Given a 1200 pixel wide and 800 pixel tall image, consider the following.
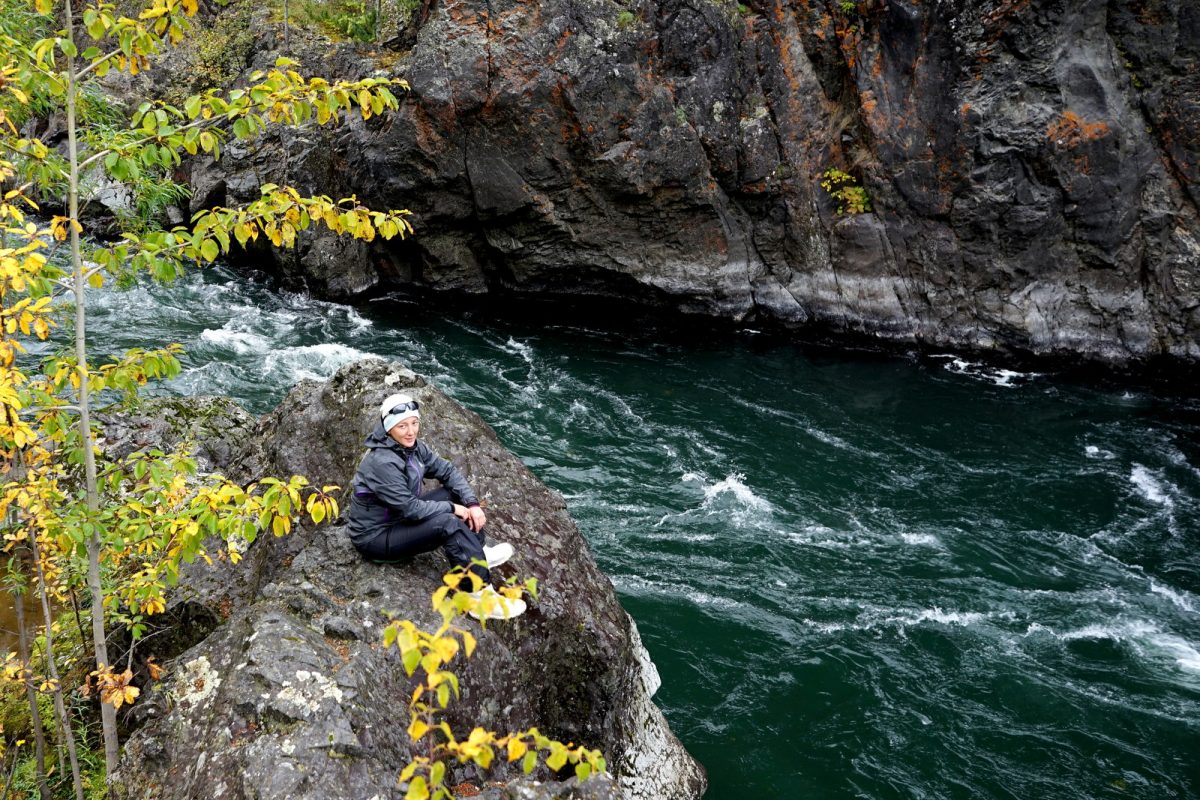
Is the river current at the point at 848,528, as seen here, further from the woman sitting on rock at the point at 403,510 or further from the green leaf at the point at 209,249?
the green leaf at the point at 209,249

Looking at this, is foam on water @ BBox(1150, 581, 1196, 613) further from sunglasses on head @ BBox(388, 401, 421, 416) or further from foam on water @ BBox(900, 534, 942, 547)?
sunglasses on head @ BBox(388, 401, 421, 416)

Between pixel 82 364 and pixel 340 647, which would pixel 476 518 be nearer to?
pixel 340 647

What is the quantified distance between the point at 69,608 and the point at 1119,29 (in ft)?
73.4

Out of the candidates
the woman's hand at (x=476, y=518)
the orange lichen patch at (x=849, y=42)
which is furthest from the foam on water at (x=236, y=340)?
the orange lichen patch at (x=849, y=42)

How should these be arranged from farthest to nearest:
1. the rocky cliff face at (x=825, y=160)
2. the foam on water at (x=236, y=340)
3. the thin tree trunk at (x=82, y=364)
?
the rocky cliff face at (x=825, y=160) → the foam on water at (x=236, y=340) → the thin tree trunk at (x=82, y=364)

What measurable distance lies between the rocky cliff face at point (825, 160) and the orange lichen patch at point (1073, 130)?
47 mm

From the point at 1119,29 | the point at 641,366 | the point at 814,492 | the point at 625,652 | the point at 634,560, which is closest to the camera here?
the point at 625,652

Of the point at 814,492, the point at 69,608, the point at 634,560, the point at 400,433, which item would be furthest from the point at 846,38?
the point at 69,608

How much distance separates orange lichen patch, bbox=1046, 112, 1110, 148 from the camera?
1916cm

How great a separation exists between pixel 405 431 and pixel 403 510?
24.5 inches

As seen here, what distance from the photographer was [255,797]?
4.98 m

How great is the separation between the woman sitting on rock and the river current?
3.83 m

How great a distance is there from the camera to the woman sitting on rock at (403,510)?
673 cm

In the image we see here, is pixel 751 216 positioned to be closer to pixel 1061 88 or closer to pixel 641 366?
pixel 641 366
